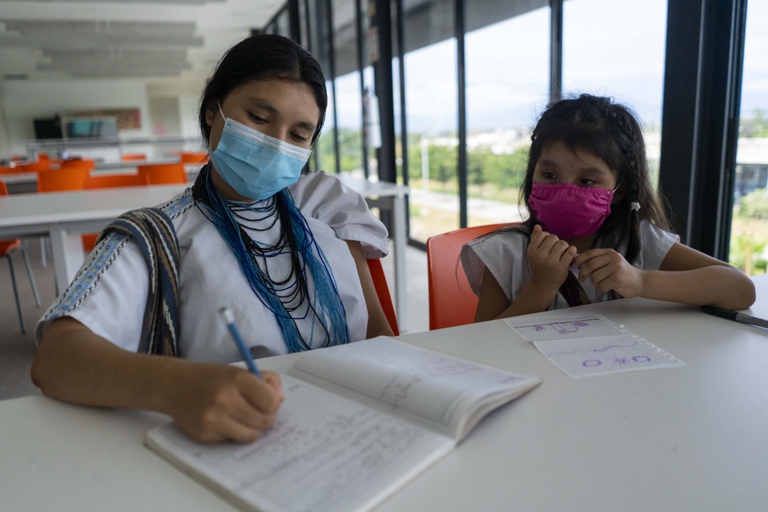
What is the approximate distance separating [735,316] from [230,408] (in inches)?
35.2

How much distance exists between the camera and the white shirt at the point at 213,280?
31.8 inches

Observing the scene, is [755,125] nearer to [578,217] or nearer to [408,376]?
[578,217]

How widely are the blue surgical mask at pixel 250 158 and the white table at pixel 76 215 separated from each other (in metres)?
1.27

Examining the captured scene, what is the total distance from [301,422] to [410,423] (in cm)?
12

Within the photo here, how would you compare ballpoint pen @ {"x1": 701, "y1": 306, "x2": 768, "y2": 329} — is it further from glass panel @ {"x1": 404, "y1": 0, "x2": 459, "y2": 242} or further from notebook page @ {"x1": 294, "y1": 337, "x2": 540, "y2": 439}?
glass panel @ {"x1": 404, "y1": 0, "x2": 459, "y2": 242}

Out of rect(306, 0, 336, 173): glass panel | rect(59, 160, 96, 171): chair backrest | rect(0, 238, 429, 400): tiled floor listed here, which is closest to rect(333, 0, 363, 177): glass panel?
rect(306, 0, 336, 173): glass panel

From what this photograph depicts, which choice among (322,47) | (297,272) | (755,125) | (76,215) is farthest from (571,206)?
(322,47)

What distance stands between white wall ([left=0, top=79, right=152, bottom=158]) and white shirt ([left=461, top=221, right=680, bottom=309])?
16.3m

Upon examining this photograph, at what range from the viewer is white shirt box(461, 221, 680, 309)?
127 cm

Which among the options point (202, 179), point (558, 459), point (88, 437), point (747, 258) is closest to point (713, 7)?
point (747, 258)

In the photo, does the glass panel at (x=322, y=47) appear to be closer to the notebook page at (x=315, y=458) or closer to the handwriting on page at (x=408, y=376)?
the handwriting on page at (x=408, y=376)

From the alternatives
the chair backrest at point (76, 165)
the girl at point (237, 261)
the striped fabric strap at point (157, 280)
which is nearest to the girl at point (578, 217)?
the girl at point (237, 261)

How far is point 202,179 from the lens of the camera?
1098 millimetres

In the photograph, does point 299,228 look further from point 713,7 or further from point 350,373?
point 713,7
